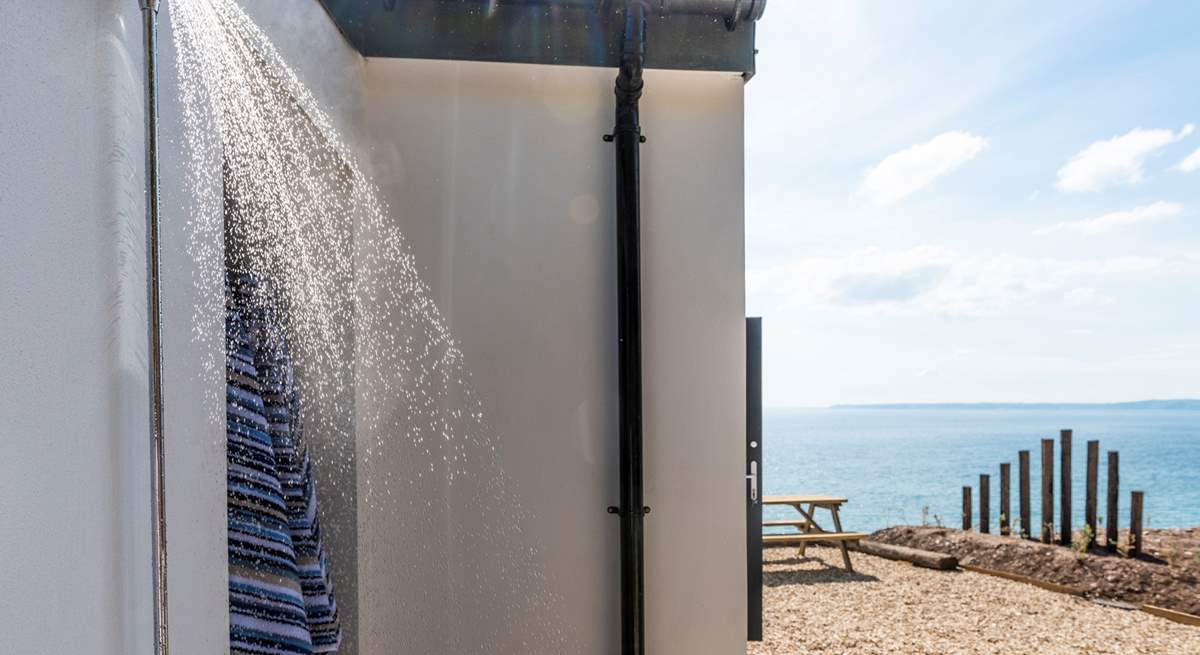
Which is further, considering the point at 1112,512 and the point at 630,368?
the point at 1112,512

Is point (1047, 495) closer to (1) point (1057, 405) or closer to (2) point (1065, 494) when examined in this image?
(2) point (1065, 494)

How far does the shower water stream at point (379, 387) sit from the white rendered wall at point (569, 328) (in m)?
0.02

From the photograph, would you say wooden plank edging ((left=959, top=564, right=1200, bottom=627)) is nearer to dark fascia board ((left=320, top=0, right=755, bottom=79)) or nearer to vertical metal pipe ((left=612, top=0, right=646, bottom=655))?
vertical metal pipe ((left=612, top=0, right=646, bottom=655))

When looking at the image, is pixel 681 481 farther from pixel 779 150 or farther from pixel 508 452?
pixel 779 150

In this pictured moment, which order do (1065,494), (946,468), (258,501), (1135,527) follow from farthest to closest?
(946,468)
(1065,494)
(1135,527)
(258,501)

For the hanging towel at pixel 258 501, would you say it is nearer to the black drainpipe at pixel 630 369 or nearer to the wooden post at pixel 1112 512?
the black drainpipe at pixel 630 369

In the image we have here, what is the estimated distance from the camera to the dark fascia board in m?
2.24

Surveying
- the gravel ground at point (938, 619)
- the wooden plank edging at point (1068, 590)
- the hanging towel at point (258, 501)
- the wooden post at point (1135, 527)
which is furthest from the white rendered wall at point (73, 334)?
the wooden post at point (1135, 527)

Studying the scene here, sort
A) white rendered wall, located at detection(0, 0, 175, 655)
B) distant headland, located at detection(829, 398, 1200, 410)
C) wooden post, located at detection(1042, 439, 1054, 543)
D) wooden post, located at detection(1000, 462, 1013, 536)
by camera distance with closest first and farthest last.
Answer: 1. white rendered wall, located at detection(0, 0, 175, 655)
2. wooden post, located at detection(1042, 439, 1054, 543)
3. wooden post, located at detection(1000, 462, 1013, 536)
4. distant headland, located at detection(829, 398, 1200, 410)

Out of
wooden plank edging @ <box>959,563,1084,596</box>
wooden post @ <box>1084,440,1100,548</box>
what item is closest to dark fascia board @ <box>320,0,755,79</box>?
wooden plank edging @ <box>959,563,1084,596</box>

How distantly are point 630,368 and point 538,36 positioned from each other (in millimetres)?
1083

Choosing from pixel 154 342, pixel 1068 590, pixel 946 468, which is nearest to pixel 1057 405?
pixel 946 468

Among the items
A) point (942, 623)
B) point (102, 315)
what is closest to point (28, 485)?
point (102, 315)

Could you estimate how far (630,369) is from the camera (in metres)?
2.24
